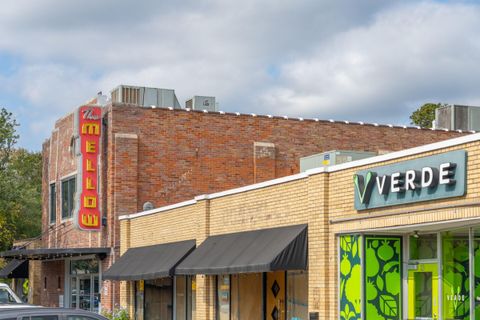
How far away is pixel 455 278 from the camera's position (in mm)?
16703

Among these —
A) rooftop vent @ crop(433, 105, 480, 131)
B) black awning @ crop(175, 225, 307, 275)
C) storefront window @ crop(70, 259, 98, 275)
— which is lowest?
storefront window @ crop(70, 259, 98, 275)

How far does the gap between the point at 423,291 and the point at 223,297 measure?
7.77 m

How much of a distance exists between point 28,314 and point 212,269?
25.8 ft

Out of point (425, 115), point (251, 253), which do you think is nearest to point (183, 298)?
point (251, 253)

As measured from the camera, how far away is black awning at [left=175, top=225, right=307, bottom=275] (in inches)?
770

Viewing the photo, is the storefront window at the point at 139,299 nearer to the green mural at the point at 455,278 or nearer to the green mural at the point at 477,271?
the green mural at the point at 455,278

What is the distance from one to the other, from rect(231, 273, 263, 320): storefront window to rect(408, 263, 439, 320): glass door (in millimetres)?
5505

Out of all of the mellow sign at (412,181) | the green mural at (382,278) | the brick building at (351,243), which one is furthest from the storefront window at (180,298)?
the mellow sign at (412,181)

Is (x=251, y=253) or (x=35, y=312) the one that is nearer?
(x=35, y=312)

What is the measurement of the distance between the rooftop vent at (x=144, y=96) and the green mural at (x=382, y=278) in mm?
17093

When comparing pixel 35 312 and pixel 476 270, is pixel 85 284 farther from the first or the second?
pixel 476 270

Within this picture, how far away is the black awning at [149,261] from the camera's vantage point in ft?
82.7

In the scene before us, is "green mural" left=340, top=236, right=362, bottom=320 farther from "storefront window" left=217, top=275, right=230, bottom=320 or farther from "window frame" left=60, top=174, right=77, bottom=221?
"window frame" left=60, top=174, right=77, bottom=221

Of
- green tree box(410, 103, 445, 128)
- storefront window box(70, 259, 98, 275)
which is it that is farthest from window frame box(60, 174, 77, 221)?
green tree box(410, 103, 445, 128)
